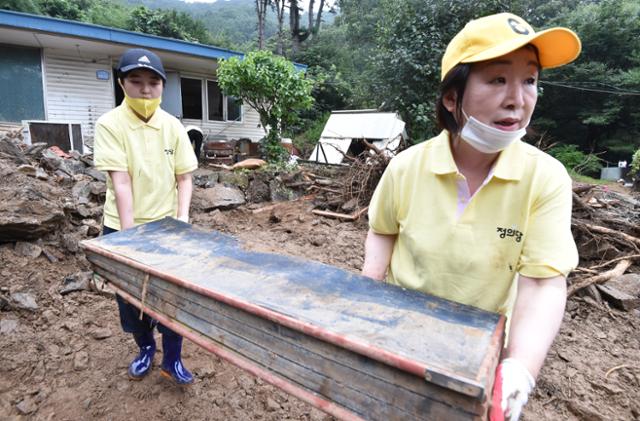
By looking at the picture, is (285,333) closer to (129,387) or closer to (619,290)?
(129,387)

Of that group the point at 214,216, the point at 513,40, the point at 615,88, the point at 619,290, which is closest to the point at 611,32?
the point at 615,88

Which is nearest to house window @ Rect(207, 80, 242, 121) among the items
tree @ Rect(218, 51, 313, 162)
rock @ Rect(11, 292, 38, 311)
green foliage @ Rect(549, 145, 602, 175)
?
tree @ Rect(218, 51, 313, 162)

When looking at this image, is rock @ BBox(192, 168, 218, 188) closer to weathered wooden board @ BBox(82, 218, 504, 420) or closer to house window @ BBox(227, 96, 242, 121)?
house window @ BBox(227, 96, 242, 121)

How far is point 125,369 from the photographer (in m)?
2.52

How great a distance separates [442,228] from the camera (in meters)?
1.17

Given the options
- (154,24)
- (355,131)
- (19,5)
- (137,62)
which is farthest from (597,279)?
(154,24)

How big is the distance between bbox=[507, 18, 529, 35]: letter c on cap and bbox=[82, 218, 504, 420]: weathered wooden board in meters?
0.79

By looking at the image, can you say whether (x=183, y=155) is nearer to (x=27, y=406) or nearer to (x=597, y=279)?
(x=27, y=406)

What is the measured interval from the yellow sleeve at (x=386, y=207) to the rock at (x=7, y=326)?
2915 millimetres

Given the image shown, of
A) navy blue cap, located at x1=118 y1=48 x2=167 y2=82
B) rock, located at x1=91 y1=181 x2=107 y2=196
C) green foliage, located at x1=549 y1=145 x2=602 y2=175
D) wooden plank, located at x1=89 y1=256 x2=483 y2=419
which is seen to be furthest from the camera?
green foliage, located at x1=549 y1=145 x2=602 y2=175

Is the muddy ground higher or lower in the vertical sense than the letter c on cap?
lower

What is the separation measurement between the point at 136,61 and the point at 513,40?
70.1 inches

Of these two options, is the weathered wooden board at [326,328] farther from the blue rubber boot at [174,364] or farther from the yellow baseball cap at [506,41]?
the blue rubber boot at [174,364]

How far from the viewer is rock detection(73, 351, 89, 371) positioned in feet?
8.26
